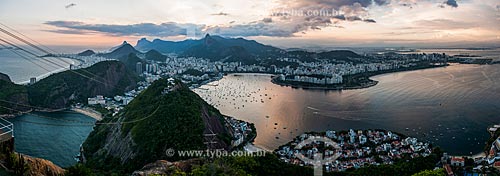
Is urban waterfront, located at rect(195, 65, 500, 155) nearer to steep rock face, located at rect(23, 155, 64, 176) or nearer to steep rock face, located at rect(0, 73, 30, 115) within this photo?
steep rock face, located at rect(23, 155, 64, 176)

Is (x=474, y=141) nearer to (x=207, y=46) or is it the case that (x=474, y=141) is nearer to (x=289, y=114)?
(x=289, y=114)

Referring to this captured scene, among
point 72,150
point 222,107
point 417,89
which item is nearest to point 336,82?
point 417,89

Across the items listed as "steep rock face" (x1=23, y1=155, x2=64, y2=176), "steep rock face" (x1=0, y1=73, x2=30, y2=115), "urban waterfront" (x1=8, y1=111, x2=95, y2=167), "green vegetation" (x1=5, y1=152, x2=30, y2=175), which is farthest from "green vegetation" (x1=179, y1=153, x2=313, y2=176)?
"steep rock face" (x1=0, y1=73, x2=30, y2=115)

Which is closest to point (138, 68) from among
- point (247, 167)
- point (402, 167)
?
point (247, 167)

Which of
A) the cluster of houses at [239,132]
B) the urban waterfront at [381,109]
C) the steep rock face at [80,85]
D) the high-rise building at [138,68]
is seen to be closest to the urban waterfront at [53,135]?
the steep rock face at [80,85]

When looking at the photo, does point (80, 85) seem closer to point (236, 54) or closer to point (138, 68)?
point (138, 68)
